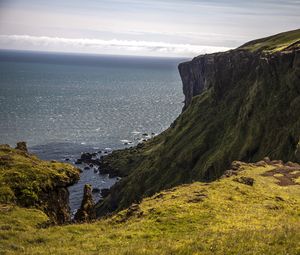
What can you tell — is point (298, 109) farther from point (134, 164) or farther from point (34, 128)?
point (34, 128)

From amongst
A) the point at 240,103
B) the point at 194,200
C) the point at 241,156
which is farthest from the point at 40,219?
the point at 240,103

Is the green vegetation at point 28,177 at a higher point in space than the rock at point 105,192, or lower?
higher

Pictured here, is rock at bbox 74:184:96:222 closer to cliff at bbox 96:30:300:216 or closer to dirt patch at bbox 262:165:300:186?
dirt patch at bbox 262:165:300:186

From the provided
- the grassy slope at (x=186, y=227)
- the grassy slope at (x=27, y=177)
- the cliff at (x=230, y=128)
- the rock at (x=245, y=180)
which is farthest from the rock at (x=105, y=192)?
the grassy slope at (x=186, y=227)

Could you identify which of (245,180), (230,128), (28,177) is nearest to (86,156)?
(230,128)

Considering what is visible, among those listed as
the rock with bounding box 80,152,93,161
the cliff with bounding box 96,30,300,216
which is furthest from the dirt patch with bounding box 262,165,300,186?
the rock with bounding box 80,152,93,161

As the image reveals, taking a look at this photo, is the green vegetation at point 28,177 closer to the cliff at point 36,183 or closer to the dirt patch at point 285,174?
the cliff at point 36,183

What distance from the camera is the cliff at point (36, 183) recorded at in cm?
4062

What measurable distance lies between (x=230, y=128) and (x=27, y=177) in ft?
224

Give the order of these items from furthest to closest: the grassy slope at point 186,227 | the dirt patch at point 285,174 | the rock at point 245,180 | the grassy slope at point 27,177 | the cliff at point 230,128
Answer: the cliff at point 230,128 → the dirt patch at point 285,174 → the rock at point 245,180 → the grassy slope at point 27,177 → the grassy slope at point 186,227

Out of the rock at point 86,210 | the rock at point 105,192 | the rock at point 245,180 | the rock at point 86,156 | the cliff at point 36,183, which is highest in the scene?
the rock at point 245,180

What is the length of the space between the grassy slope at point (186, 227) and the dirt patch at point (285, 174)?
3.58 metres

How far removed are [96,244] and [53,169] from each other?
20.8m

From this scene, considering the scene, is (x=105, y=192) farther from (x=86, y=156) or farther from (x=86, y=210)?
(x=86, y=210)
